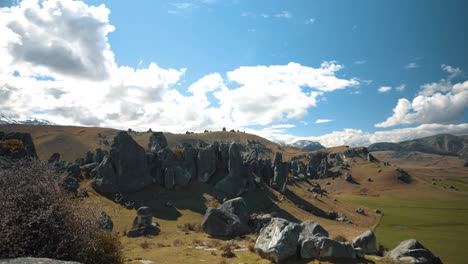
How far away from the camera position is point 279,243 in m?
23.5

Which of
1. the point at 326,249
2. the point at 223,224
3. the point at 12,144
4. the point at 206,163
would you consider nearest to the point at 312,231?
the point at 326,249

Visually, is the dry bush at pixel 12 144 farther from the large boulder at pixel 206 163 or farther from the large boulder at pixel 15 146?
the large boulder at pixel 206 163

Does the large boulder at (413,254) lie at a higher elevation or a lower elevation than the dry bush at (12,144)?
lower

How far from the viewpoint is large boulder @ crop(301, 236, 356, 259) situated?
21.9 m

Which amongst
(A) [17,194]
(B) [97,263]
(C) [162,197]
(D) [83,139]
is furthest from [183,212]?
(D) [83,139]

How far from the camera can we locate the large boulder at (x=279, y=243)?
23.1 metres

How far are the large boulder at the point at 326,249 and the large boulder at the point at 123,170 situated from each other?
39143 millimetres

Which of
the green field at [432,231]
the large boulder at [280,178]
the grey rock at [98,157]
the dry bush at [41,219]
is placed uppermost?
the grey rock at [98,157]

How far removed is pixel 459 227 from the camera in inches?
2254

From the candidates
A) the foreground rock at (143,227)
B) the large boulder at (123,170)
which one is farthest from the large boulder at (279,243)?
the large boulder at (123,170)

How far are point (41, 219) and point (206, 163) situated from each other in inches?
2023

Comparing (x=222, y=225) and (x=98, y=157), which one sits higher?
(x=98, y=157)

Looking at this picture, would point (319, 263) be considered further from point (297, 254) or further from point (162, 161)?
point (162, 161)

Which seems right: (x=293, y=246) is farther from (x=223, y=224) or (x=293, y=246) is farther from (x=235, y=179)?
(x=235, y=179)
